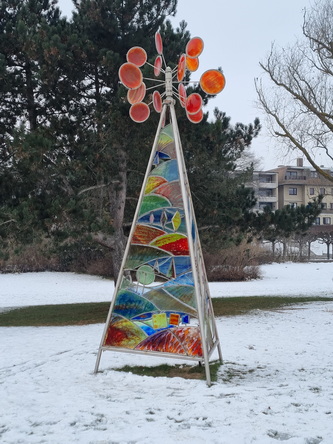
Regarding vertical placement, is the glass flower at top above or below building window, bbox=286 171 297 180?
below

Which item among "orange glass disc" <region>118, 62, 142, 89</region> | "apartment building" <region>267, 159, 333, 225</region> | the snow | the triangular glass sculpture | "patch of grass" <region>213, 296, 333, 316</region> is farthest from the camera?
"apartment building" <region>267, 159, 333, 225</region>

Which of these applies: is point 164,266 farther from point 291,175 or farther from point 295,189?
point 291,175

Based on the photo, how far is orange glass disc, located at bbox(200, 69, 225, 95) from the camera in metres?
5.94

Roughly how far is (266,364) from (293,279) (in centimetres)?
1873

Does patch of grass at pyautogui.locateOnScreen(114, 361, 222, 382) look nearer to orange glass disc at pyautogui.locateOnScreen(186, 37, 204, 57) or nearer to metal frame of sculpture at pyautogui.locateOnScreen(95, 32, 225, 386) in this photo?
metal frame of sculpture at pyautogui.locateOnScreen(95, 32, 225, 386)

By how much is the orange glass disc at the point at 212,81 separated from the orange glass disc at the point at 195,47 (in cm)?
41

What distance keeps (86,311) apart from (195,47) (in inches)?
381

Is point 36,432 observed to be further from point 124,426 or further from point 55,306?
point 55,306

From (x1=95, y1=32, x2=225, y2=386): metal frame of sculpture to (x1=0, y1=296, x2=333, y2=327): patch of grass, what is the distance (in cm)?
571

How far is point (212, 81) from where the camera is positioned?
19.6ft

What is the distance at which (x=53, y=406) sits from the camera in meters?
4.64

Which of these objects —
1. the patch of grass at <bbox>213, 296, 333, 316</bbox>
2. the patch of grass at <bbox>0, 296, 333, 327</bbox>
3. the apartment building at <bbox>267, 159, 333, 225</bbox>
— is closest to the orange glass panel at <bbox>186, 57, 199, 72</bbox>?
the patch of grass at <bbox>0, 296, 333, 327</bbox>

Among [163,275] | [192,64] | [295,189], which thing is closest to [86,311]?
[163,275]

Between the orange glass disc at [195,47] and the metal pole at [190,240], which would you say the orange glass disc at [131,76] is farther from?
the orange glass disc at [195,47]
